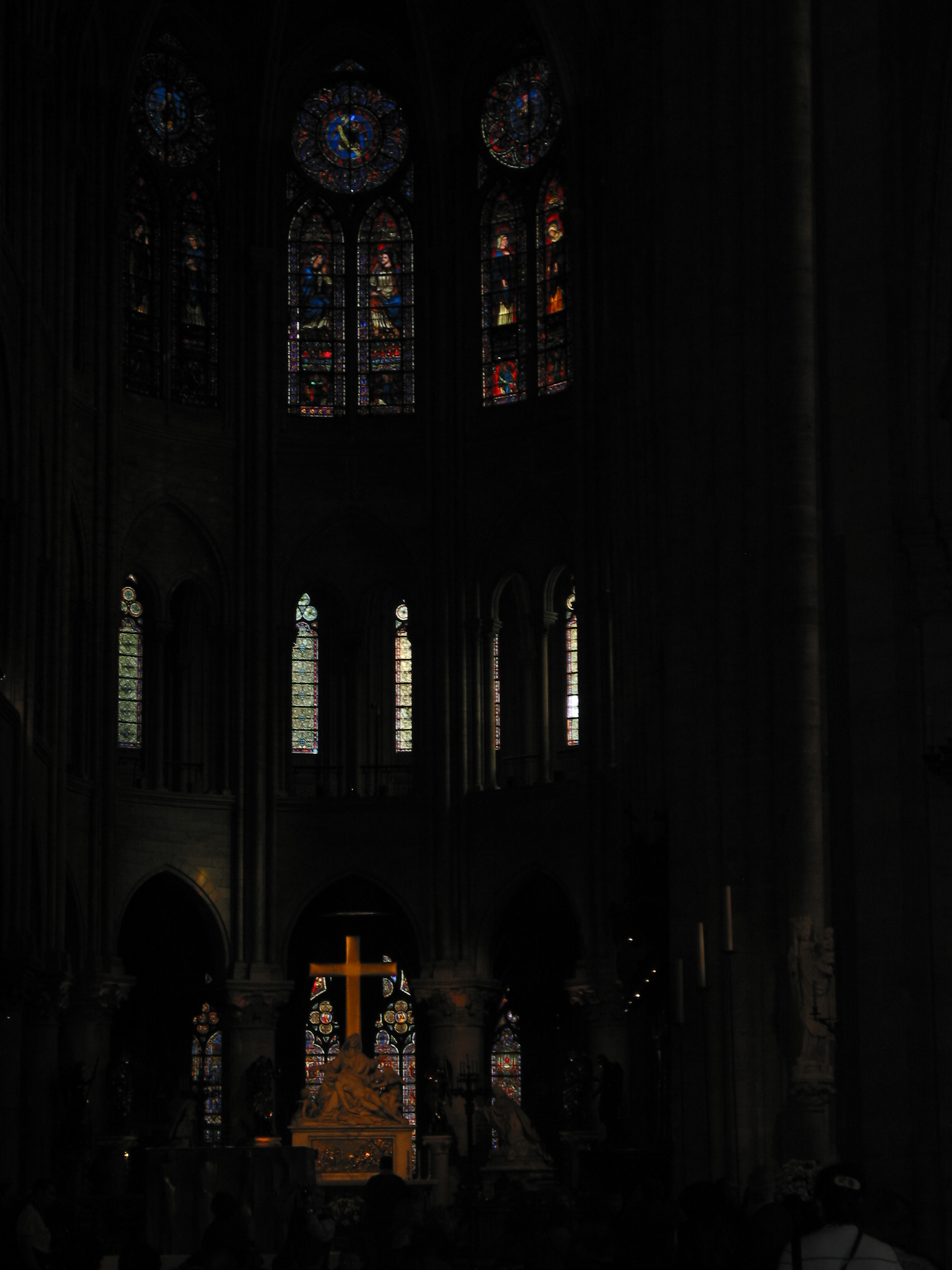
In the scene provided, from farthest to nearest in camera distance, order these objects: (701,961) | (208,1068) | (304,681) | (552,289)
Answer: (304,681), (552,289), (208,1068), (701,961)

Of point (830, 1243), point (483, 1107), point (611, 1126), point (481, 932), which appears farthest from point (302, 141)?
point (830, 1243)

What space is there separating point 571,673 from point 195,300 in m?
8.13

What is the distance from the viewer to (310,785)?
3312 centimetres

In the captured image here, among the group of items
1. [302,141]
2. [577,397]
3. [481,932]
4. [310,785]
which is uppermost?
[302,141]

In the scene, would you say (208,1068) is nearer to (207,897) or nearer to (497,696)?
(207,897)

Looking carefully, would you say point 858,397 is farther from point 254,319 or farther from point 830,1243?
point 254,319

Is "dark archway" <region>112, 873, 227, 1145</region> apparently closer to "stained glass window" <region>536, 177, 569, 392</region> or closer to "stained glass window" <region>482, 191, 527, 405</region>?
"stained glass window" <region>482, 191, 527, 405</region>

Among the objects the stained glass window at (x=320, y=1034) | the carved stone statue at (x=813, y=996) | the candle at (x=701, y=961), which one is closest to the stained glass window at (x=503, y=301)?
the stained glass window at (x=320, y=1034)

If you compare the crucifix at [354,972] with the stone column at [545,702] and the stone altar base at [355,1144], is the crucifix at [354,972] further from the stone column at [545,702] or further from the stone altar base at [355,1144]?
the stone column at [545,702]

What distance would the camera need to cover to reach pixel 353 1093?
88.6ft

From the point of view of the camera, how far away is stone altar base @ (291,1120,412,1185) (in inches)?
1045

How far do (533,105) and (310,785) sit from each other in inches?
428

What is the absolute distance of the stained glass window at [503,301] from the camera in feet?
109

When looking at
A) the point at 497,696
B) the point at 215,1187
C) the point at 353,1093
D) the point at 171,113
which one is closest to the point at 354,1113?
the point at 353,1093
